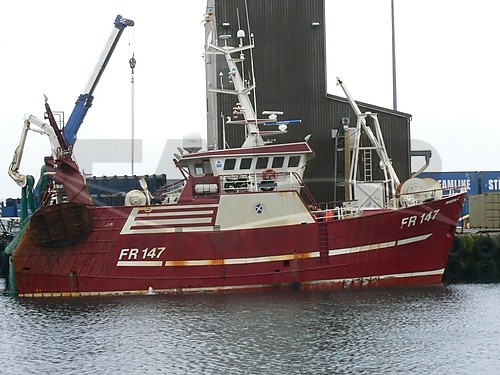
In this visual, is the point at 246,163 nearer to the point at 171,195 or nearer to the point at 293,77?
the point at 171,195

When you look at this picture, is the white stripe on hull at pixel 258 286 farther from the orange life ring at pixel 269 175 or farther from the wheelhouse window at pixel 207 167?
the wheelhouse window at pixel 207 167

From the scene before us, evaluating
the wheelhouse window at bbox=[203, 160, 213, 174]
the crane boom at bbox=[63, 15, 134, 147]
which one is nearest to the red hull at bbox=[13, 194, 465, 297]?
the wheelhouse window at bbox=[203, 160, 213, 174]

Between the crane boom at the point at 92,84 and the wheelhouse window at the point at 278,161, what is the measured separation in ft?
32.4

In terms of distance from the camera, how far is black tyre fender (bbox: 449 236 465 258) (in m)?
32.5

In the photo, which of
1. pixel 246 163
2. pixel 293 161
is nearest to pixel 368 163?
pixel 293 161

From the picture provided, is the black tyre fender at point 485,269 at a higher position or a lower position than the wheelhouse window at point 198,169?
lower

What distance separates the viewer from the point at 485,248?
108ft

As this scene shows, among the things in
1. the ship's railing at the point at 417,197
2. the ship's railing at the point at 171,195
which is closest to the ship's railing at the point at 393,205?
the ship's railing at the point at 417,197

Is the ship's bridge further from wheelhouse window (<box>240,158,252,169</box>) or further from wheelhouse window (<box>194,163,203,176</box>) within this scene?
wheelhouse window (<box>194,163,203,176</box>)

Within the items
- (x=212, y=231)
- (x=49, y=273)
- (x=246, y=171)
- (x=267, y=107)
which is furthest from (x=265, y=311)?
(x=267, y=107)

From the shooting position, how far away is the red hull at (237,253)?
1103 inches

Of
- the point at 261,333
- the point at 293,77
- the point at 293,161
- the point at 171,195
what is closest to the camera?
the point at 261,333

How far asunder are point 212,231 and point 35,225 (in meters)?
6.04

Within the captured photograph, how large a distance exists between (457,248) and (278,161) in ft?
27.8
